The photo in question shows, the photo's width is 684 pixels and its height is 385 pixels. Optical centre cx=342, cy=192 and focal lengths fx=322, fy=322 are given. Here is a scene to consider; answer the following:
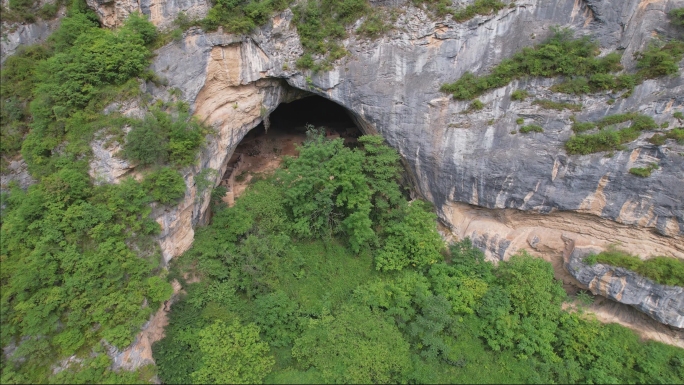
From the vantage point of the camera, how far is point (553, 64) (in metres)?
11.9

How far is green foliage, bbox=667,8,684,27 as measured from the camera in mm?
10691

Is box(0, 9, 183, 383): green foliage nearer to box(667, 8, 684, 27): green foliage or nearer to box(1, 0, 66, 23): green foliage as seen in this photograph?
box(1, 0, 66, 23): green foliage

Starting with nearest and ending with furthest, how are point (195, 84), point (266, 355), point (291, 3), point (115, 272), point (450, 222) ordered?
point (115, 272), point (266, 355), point (195, 84), point (291, 3), point (450, 222)

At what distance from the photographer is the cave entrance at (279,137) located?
1670 centimetres

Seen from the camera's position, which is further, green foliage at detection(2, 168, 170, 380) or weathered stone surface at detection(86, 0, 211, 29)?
weathered stone surface at detection(86, 0, 211, 29)

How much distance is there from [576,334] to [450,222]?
5.91 m

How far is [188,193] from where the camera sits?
1205 cm

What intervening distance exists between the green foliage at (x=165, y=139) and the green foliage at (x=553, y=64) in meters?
10.3

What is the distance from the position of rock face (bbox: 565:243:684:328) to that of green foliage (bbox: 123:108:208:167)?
14.9 meters

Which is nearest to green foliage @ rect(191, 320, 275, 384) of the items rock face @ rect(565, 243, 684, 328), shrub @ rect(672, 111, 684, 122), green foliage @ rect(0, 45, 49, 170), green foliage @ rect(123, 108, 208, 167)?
green foliage @ rect(123, 108, 208, 167)

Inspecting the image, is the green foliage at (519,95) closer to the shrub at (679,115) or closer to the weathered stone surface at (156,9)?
the shrub at (679,115)

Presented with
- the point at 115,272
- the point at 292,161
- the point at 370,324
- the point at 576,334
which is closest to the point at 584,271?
the point at 576,334

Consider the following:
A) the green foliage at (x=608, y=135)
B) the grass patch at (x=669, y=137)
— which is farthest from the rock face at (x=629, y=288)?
the grass patch at (x=669, y=137)

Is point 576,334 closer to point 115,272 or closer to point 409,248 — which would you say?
point 409,248
